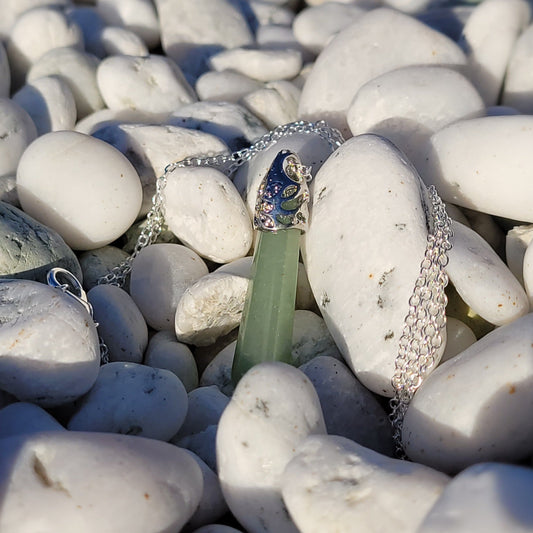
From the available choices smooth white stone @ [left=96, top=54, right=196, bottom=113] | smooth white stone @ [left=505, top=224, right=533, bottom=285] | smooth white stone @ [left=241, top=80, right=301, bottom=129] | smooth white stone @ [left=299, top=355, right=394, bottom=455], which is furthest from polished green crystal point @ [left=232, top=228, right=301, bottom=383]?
smooth white stone @ [left=96, top=54, right=196, bottom=113]

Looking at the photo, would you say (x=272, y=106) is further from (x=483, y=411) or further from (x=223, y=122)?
(x=483, y=411)

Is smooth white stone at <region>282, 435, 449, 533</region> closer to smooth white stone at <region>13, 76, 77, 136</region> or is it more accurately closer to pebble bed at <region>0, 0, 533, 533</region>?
pebble bed at <region>0, 0, 533, 533</region>

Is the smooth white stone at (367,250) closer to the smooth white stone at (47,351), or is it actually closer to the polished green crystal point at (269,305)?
the polished green crystal point at (269,305)

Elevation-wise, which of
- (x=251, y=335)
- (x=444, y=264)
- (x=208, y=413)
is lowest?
(x=208, y=413)

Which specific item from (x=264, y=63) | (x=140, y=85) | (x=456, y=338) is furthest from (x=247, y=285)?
(x=264, y=63)

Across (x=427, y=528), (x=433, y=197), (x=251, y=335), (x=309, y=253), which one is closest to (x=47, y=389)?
(x=251, y=335)

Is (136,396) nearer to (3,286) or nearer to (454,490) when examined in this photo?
(3,286)

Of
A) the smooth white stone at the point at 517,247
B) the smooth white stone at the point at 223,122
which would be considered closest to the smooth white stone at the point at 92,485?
the smooth white stone at the point at 517,247
